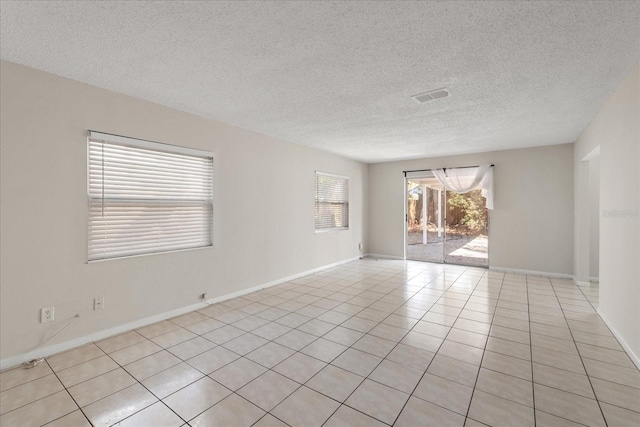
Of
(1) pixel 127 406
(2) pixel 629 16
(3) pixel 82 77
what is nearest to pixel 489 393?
(1) pixel 127 406

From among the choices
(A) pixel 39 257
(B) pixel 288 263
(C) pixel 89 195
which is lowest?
A: (B) pixel 288 263

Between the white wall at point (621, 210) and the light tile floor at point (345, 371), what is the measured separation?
27cm

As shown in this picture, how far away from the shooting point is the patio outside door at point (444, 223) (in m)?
6.55

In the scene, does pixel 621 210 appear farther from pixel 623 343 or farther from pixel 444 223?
pixel 444 223

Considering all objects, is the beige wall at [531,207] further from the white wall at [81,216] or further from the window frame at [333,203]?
the white wall at [81,216]

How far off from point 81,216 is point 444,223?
637 cm

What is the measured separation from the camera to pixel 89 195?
9.11ft

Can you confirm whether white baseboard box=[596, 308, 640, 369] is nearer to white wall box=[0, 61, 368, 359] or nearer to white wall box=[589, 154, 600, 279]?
white wall box=[589, 154, 600, 279]

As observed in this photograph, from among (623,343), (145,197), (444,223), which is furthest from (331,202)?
(623,343)

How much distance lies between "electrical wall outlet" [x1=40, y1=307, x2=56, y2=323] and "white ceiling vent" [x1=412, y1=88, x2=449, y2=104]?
156 inches

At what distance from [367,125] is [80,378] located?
13.1 ft

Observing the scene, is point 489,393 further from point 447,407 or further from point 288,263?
point 288,263

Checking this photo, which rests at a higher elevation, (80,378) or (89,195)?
(89,195)

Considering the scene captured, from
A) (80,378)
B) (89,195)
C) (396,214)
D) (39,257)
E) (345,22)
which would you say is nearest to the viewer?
(345,22)
